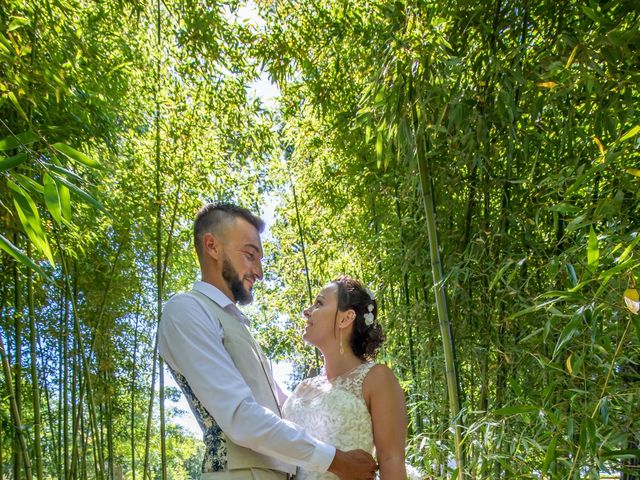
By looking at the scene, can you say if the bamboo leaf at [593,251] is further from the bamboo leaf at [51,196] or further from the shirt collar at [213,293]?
the bamboo leaf at [51,196]

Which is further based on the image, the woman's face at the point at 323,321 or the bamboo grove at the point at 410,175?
the woman's face at the point at 323,321

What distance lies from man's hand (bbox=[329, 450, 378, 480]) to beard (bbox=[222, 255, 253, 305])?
1.73 feet

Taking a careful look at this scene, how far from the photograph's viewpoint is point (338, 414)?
2.24m

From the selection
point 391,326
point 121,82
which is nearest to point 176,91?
point 121,82

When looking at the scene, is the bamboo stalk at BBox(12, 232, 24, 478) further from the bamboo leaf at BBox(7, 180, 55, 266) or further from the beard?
the bamboo leaf at BBox(7, 180, 55, 266)

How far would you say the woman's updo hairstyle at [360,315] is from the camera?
7.89 feet

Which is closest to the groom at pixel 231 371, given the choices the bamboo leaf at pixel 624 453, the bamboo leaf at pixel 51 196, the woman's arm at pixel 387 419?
the woman's arm at pixel 387 419

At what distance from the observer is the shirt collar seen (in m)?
2.06

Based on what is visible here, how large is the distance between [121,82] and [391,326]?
224 centimetres

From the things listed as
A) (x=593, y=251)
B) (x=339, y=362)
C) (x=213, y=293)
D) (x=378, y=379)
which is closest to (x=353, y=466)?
(x=378, y=379)

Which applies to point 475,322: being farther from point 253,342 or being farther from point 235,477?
point 235,477

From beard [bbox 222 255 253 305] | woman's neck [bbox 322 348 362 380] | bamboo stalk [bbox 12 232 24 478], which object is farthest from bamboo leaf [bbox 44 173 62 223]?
bamboo stalk [bbox 12 232 24 478]

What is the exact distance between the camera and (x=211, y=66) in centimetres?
436

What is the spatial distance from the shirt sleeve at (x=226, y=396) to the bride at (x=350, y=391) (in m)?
0.33
